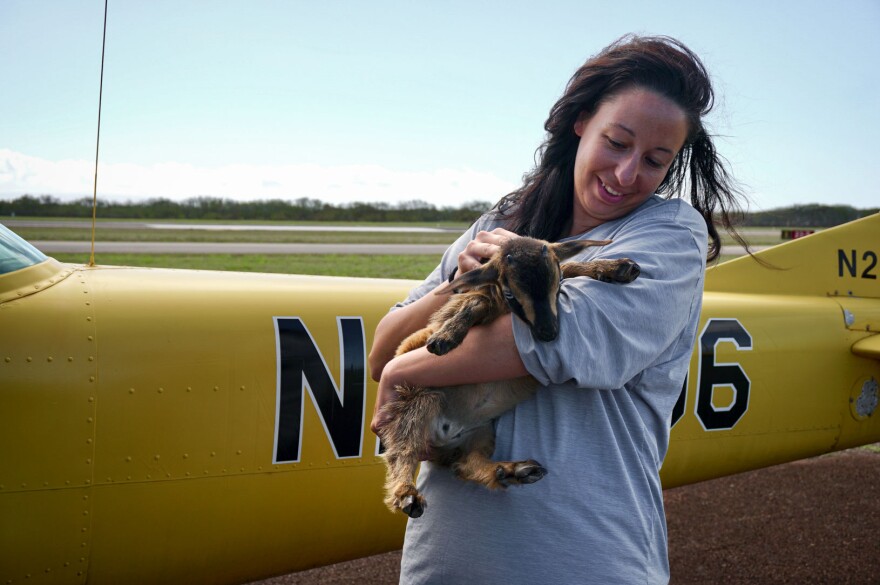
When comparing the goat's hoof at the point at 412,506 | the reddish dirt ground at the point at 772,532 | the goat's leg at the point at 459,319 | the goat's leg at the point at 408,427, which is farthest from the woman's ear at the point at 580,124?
→ the reddish dirt ground at the point at 772,532

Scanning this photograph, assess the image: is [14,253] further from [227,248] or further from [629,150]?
[227,248]

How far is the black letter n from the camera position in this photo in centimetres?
347

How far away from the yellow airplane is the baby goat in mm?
1421

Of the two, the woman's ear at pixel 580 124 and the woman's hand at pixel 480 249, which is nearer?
the woman's hand at pixel 480 249

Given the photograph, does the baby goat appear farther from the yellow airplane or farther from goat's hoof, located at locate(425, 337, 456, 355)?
the yellow airplane

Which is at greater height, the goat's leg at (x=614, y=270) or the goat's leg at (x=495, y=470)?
the goat's leg at (x=614, y=270)

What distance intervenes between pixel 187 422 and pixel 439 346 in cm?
188

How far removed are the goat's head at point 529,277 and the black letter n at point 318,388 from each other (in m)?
1.75

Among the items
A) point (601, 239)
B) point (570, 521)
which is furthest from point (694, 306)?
point (570, 521)

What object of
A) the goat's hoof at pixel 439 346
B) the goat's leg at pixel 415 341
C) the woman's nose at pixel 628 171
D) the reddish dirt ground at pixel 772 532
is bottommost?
the reddish dirt ground at pixel 772 532

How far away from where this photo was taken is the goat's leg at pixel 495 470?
5.27 ft

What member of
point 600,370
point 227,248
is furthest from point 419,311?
point 227,248

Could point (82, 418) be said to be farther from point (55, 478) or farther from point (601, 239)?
point (601, 239)

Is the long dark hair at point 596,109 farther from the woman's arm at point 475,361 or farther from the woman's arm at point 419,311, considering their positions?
the woman's arm at point 475,361
